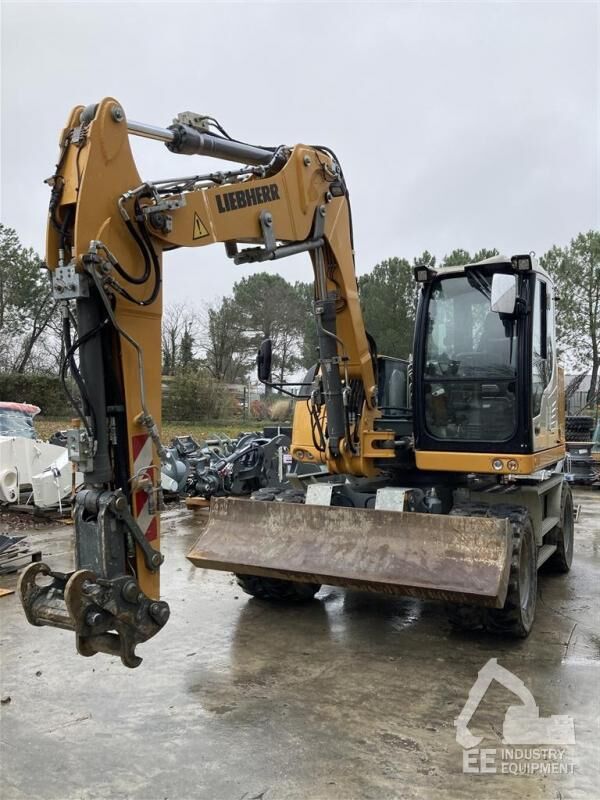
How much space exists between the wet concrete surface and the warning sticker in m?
2.70

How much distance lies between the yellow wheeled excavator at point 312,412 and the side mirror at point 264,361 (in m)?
0.01

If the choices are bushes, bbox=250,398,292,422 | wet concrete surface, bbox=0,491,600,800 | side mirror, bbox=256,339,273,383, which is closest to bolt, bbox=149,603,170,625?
wet concrete surface, bbox=0,491,600,800

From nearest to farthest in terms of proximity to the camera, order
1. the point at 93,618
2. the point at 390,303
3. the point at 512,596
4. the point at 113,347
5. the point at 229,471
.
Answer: the point at 93,618, the point at 113,347, the point at 512,596, the point at 229,471, the point at 390,303

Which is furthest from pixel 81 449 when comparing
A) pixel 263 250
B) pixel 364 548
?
pixel 364 548

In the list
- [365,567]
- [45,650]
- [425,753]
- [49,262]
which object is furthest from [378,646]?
[49,262]

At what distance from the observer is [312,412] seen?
6.05 meters

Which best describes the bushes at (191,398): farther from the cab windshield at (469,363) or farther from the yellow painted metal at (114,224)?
the yellow painted metal at (114,224)

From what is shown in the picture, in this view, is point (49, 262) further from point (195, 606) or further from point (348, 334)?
point (195, 606)

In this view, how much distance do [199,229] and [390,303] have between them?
71.8 ft

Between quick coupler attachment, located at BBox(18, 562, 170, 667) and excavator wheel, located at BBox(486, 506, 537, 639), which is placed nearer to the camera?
quick coupler attachment, located at BBox(18, 562, 170, 667)

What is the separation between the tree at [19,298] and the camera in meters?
28.2

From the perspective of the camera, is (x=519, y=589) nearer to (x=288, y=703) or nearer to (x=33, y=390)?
(x=288, y=703)

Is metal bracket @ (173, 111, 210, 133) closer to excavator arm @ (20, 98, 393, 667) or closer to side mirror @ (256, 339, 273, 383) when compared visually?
excavator arm @ (20, 98, 393, 667)

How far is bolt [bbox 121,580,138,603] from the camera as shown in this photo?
3342 millimetres
